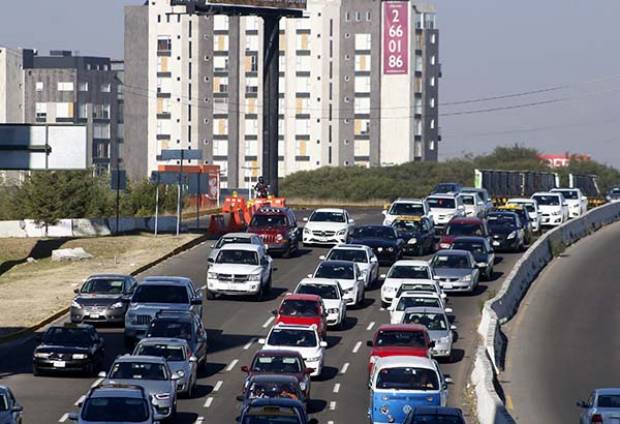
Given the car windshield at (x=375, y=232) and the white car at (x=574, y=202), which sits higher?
the white car at (x=574, y=202)

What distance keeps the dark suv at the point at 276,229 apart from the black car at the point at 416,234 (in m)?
4.00

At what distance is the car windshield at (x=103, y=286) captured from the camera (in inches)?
1612

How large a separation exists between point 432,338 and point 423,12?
121 meters

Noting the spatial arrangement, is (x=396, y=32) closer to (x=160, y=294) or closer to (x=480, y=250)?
(x=480, y=250)

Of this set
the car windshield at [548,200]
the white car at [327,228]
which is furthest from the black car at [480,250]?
the car windshield at [548,200]

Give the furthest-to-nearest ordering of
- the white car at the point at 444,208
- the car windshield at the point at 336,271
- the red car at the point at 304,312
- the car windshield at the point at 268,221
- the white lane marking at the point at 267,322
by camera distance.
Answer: the white car at the point at 444,208, the car windshield at the point at 268,221, the car windshield at the point at 336,271, the white lane marking at the point at 267,322, the red car at the point at 304,312

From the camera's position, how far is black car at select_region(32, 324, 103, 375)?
33.2 meters

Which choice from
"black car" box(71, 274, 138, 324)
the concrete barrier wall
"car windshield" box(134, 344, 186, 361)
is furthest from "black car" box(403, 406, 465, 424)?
"black car" box(71, 274, 138, 324)

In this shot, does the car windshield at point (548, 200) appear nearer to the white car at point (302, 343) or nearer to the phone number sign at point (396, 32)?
the white car at point (302, 343)

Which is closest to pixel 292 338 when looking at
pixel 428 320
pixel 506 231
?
pixel 428 320

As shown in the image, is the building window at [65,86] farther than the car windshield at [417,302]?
Yes

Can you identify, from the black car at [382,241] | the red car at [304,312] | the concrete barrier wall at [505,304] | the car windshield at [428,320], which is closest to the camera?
the concrete barrier wall at [505,304]

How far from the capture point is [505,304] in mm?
45469

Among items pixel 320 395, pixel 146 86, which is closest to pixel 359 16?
pixel 146 86
